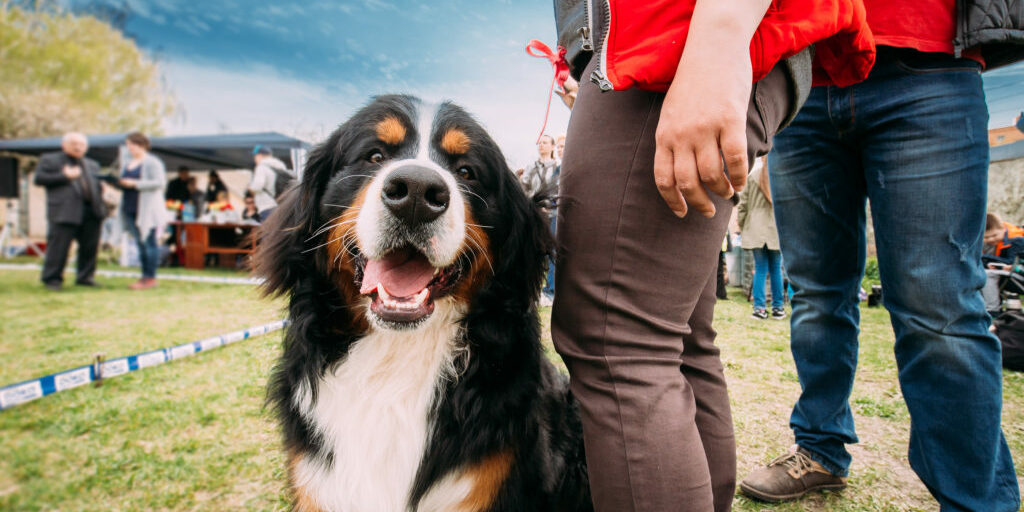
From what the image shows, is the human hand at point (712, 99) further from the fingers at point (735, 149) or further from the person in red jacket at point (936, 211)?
the person in red jacket at point (936, 211)

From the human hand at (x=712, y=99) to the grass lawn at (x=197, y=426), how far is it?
1.53 m

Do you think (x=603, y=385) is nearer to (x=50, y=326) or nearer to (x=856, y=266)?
(x=856, y=266)

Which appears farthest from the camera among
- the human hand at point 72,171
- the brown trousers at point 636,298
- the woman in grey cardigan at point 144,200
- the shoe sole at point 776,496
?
the woman in grey cardigan at point 144,200

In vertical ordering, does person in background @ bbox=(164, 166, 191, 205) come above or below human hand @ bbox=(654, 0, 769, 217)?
above

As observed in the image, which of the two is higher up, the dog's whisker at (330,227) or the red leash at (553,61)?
the red leash at (553,61)

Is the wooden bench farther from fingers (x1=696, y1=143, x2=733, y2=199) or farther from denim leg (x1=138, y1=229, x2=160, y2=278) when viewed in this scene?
fingers (x1=696, y1=143, x2=733, y2=199)

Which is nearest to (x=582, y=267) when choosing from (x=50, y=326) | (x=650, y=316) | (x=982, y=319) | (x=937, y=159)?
(x=650, y=316)

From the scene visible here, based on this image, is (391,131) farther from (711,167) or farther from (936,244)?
(936,244)

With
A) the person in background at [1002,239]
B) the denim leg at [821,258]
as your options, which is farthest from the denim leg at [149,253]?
the person in background at [1002,239]

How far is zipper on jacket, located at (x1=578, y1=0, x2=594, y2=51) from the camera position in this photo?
3.08 feet

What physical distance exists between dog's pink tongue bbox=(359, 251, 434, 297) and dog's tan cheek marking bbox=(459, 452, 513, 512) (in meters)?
0.53

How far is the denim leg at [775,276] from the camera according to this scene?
6.02 metres

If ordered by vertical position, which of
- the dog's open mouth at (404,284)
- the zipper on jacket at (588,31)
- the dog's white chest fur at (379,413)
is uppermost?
the zipper on jacket at (588,31)

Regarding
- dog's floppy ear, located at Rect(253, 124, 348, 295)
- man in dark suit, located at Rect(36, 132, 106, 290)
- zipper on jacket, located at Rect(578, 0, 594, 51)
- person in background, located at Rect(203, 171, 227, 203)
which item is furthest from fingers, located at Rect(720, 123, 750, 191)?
person in background, located at Rect(203, 171, 227, 203)
